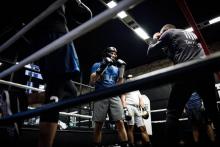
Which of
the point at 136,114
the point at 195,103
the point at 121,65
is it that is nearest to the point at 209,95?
the point at 121,65

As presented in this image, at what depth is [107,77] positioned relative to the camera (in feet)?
10.5

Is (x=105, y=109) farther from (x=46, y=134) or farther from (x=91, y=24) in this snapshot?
(x=91, y=24)

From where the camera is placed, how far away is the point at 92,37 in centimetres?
740

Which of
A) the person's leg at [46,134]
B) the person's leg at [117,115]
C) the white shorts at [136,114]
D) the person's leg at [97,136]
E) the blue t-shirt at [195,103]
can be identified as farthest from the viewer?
the white shorts at [136,114]

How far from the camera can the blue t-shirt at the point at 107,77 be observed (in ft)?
10.4

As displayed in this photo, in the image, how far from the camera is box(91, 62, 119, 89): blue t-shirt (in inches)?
125

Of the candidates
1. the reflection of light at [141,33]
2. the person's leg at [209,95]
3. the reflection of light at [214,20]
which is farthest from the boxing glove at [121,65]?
the reflection of light at [214,20]

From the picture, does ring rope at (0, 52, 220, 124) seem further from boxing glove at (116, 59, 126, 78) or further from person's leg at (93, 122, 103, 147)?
boxing glove at (116, 59, 126, 78)

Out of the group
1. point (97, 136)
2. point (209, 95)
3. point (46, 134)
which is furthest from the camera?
point (97, 136)

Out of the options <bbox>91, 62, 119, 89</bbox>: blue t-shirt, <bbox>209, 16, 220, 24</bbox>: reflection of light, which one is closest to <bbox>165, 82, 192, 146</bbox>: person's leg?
<bbox>91, 62, 119, 89</bbox>: blue t-shirt

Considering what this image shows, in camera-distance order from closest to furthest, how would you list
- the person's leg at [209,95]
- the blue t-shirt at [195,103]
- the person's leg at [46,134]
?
the person's leg at [46,134] → the person's leg at [209,95] → the blue t-shirt at [195,103]

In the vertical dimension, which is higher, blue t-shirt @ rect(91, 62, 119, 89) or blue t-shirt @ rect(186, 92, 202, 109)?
blue t-shirt @ rect(91, 62, 119, 89)

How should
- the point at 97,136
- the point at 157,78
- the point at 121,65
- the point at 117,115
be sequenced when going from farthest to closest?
the point at 121,65 → the point at 117,115 → the point at 97,136 → the point at 157,78

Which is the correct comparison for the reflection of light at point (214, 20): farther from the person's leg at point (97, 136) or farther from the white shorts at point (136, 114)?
the person's leg at point (97, 136)
